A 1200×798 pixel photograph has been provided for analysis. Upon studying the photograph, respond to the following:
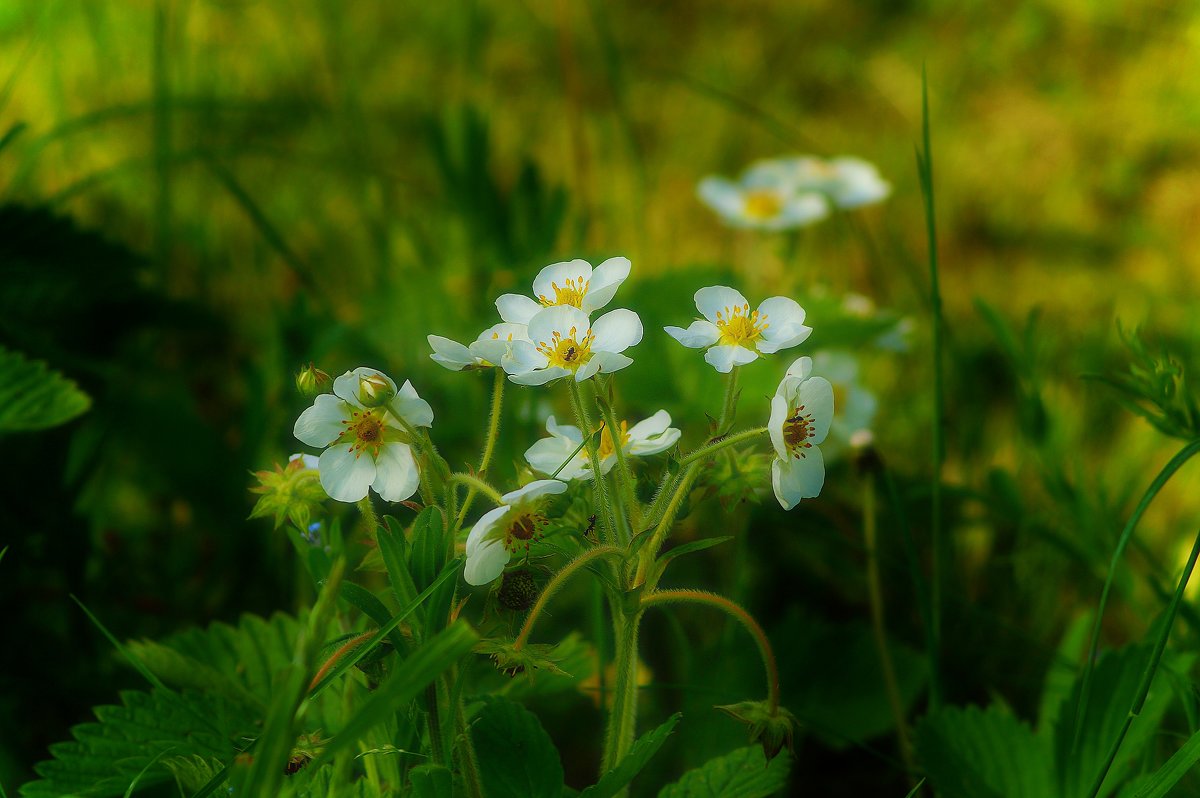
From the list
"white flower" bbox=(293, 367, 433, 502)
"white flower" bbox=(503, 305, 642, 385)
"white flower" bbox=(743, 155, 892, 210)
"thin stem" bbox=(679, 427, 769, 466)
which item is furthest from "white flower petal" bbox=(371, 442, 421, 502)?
"white flower" bbox=(743, 155, 892, 210)

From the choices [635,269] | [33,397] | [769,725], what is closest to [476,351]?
[769,725]

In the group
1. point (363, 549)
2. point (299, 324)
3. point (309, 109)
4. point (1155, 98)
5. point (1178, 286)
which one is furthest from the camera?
point (1155, 98)

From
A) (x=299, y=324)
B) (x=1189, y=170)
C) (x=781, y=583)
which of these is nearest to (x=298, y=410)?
(x=299, y=324)

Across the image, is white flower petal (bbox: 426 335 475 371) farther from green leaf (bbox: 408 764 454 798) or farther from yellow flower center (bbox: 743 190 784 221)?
yellow flower center (bbox: 743 190 784 221)

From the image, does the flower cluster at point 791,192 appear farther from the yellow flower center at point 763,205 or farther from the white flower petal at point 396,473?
the white flower petal at point 396,473

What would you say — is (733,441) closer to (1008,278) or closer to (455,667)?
(455,667)

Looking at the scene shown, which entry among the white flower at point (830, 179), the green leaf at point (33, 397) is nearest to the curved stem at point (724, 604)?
the green leaf at point (33, 397)
